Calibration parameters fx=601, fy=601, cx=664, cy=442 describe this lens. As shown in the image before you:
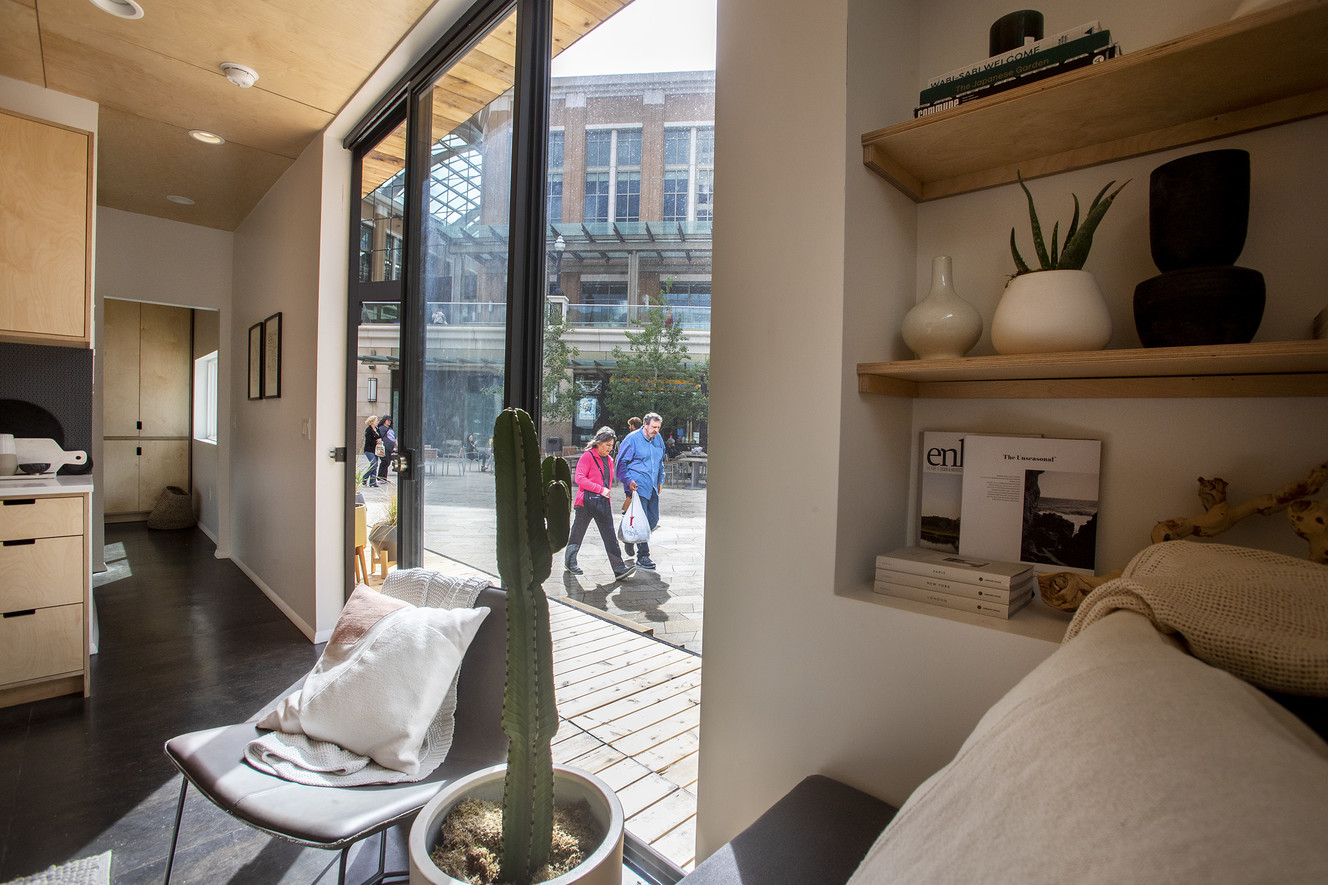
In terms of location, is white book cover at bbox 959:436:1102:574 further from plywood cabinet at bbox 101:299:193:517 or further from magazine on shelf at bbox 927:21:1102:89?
plywood cabinet at bbox 101:299:193:517

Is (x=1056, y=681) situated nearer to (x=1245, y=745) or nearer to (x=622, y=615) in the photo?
(x=1245, y=745)

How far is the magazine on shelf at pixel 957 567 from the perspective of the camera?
1.04m

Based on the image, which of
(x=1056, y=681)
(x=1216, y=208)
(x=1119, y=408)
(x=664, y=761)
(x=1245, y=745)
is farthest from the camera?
(x=664, y=761)

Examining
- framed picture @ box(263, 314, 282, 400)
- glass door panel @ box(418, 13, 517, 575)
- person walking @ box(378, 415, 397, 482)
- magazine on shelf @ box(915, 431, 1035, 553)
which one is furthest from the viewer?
framed picture @ box(263, 314, 282, 400)

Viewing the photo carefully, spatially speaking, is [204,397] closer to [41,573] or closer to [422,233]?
[41,573]

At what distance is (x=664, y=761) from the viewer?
204 centimetres

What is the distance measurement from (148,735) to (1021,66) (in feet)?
10.6

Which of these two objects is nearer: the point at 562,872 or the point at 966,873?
the point at 966,873

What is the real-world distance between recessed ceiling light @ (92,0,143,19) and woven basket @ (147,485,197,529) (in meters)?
5.18

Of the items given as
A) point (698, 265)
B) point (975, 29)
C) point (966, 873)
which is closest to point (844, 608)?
point (966, 873)

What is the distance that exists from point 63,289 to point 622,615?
3.01m

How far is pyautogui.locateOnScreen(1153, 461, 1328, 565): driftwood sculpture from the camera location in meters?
0.79

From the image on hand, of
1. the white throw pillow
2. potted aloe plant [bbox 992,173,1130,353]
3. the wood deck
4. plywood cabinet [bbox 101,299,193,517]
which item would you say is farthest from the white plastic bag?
plywood cabinet [bbox 101,299,193,517]

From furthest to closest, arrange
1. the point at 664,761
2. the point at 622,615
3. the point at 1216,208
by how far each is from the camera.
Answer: the point at 622,615 < the point at 664,761 < the point at 1216,208
